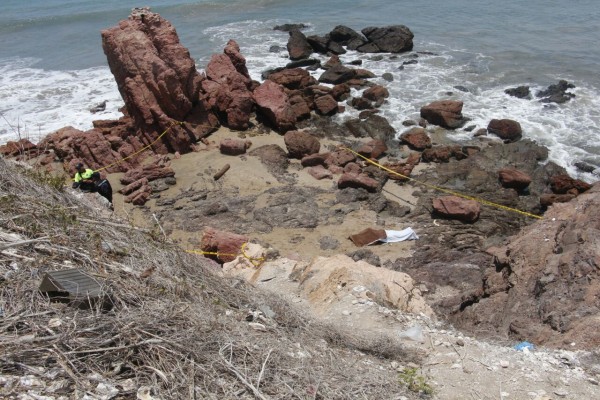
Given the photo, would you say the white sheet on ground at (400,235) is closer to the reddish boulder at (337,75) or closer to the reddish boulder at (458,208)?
the reddish boulder at (458,208)

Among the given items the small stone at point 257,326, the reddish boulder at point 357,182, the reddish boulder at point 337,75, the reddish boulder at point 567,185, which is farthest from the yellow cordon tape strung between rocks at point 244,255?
the reddish boulder at point 337,75

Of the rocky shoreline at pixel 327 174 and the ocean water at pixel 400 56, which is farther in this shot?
the ocean water at pixel 400 56

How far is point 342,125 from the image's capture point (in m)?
Result: 15.4

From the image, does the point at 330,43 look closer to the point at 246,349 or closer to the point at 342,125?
the point at 342,125

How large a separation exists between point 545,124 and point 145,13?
435 inches

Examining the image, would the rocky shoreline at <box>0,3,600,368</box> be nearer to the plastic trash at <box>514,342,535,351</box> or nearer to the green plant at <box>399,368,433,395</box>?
the plastic trash at <box>514,342,535,351</box>

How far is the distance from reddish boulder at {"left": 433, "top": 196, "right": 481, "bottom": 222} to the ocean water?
3.60m

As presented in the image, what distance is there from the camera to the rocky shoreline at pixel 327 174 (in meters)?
8.46

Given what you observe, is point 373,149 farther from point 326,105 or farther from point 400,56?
point 400,56

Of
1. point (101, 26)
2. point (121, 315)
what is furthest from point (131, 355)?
point (101, 26)

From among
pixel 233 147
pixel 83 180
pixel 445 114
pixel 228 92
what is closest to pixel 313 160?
pixel 233 147

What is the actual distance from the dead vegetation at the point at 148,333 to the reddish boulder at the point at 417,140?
943cm

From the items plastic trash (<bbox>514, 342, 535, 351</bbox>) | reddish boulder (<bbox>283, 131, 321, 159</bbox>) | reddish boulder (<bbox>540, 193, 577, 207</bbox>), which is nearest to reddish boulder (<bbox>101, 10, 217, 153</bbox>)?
reddish boulder (<bbox>283, 131, 321, 159</bbox>)

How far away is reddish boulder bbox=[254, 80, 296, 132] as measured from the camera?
14984 mm
